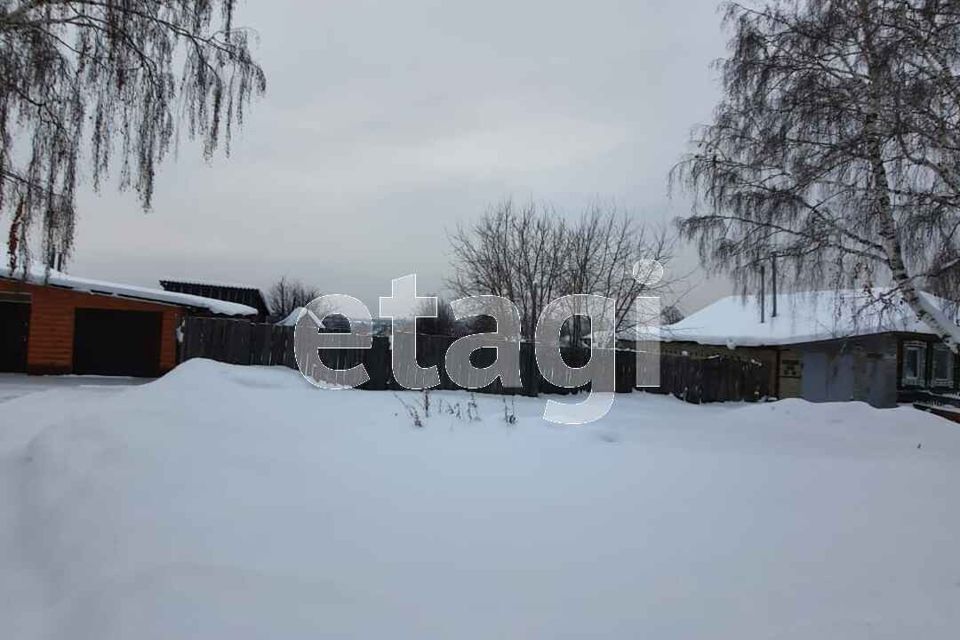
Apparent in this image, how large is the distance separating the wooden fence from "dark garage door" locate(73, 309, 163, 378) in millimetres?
6041

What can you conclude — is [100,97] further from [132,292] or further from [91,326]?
[91,326]

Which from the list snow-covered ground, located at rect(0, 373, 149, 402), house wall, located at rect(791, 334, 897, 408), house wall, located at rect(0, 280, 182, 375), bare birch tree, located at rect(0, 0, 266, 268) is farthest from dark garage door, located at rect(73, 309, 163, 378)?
house wall, located at rect(791, 334, 897, 408)

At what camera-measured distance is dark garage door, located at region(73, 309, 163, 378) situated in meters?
14.9

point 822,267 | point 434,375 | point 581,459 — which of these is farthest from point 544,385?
point 581,459

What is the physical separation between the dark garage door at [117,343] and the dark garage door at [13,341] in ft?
3.56

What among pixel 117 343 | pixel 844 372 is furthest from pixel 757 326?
pixel 117 343

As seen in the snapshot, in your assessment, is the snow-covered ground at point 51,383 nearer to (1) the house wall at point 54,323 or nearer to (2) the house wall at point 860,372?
(1) the house wall at point 54,323

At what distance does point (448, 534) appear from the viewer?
363 cm

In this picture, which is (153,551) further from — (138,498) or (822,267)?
(822,267)

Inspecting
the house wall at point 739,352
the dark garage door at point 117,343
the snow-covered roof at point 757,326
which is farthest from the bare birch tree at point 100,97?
the house wall at point 739,352

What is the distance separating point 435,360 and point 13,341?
436 inches

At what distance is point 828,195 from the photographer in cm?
887

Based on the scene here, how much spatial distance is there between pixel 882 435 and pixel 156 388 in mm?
9142

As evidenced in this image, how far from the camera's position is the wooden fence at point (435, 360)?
1039cm
